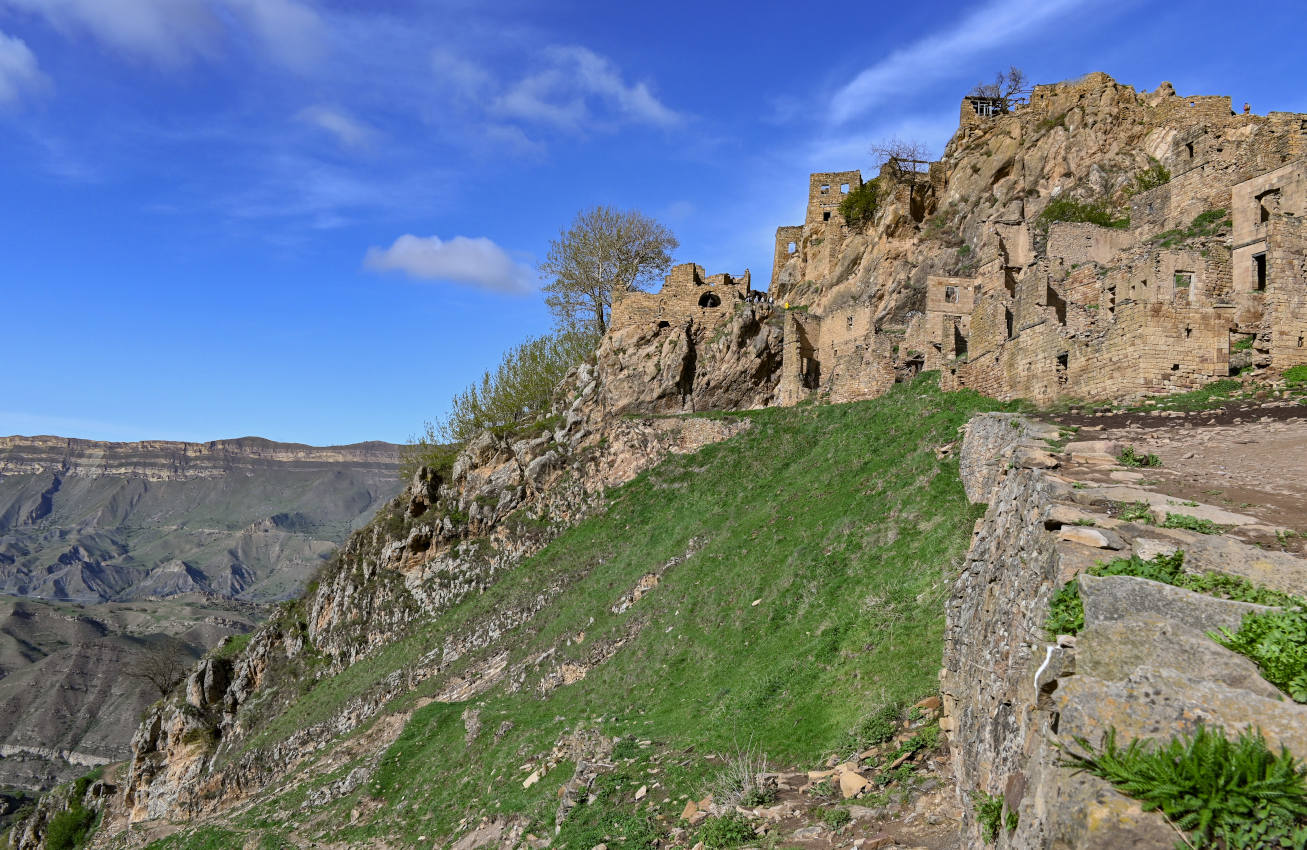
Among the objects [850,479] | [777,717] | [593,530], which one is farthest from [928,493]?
[593,530]

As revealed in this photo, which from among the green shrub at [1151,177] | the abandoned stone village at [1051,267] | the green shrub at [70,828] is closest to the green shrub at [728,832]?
the abandoned stone village at [1051,267]

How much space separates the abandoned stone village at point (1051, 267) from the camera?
736 inches

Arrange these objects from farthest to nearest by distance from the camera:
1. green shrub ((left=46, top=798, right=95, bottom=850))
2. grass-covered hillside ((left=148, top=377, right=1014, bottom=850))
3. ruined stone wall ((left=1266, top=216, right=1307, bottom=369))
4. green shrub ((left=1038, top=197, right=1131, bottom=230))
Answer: green shrub ((left=46, top=798, right=95, bottom=850)) < green shrub ((left=1038, top=197, right=1131, bottom=230)) < ruined stone wall ((left=1266, top=216, right=1307, bottom=369)) < grass-covered hillside ((left=148, top=377, right=1014, bottom=850))

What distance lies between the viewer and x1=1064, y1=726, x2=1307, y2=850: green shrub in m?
5.29

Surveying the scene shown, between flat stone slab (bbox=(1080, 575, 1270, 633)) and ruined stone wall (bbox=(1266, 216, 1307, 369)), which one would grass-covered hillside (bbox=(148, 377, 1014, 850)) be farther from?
ruined stone wall (bbox=(1266, 216, 1307, 369))

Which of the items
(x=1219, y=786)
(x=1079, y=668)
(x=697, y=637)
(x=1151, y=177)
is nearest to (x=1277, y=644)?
(x=1079, y=668)

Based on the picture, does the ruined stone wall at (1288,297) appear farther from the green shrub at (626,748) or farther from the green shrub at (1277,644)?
the green shrub at (626,748)

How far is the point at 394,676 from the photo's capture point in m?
35.7

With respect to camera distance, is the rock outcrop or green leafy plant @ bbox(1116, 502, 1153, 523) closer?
the rock outcrop

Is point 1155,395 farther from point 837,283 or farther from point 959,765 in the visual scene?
point 837,283

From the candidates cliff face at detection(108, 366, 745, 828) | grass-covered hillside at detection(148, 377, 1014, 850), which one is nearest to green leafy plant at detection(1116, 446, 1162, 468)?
grass-covered hillside at detection(148, 377, 1014, 850)

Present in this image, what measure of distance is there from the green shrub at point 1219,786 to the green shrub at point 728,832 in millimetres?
6763

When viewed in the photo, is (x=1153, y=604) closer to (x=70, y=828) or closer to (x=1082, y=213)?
(x=1082, y=213)

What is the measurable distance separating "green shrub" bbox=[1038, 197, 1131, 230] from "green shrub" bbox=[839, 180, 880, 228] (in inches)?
455
